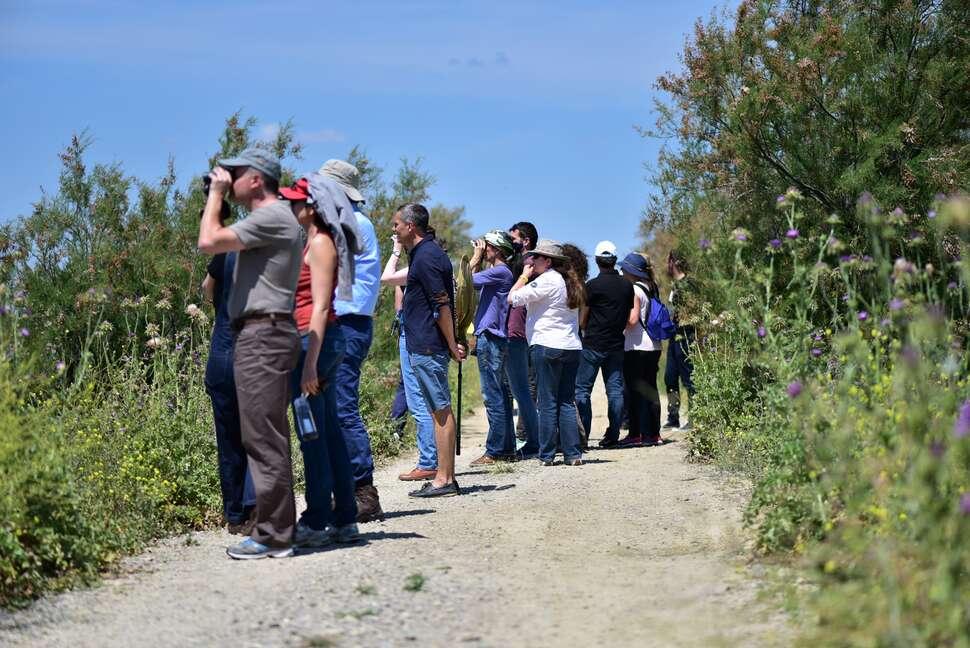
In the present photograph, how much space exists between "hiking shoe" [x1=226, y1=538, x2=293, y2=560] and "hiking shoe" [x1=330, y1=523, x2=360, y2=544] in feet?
1.65

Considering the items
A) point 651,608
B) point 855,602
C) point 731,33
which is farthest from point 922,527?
point 731,33

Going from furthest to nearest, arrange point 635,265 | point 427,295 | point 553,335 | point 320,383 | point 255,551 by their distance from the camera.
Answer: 1. point 635,265
2. point 553,335
3. point 427,295
4. point 320,383
5. point 255,551

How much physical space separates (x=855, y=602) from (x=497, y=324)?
24.1 feet

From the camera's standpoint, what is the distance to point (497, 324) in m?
11.7

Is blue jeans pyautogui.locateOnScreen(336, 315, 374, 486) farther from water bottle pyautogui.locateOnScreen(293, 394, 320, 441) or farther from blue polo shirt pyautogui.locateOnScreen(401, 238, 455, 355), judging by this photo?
water bottle pyautogui.locateOnScreen(293, 394, 320, 441)

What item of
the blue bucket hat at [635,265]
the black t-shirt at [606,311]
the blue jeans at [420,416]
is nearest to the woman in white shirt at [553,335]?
the blue jeans at [420,416]

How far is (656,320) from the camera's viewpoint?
13984mm

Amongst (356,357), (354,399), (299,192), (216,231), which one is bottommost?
(354,399)

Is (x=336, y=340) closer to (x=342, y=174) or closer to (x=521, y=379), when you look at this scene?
(x=342, y=174)

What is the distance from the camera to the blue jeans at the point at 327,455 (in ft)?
23.6

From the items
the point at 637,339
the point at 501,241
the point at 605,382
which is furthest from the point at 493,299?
the point at 637,339

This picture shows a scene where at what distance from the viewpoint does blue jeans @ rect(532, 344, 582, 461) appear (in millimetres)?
11406

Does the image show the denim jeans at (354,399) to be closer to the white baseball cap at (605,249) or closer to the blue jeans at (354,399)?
the blue jeans at (354,399)

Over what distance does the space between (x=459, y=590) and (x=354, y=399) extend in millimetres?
2521
